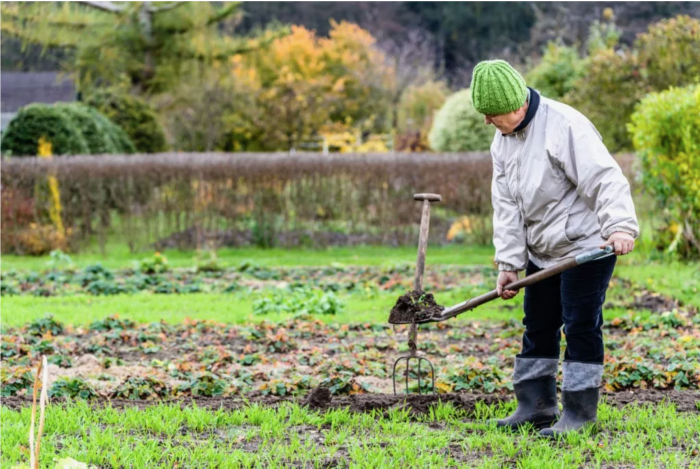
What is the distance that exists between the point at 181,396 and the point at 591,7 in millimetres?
38365

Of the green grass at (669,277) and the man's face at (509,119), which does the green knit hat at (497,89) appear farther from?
the green grass at (669,277)

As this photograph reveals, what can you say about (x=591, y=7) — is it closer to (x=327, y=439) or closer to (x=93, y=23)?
(x=93, y=23)

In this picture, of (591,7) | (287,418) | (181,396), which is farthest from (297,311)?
(591,7)

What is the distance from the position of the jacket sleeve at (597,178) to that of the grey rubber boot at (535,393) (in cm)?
87

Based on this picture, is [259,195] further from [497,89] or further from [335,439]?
[497,89]

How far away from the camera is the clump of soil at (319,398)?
15.0ft

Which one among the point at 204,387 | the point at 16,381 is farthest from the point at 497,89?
the point at 16,381

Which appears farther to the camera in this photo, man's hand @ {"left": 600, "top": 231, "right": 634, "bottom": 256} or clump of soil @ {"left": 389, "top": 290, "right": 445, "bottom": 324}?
clump of soil @ {"left": 389, "top": 290, "right": 445, "bottom": 324}

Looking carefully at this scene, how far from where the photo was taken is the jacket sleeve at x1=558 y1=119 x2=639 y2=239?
12.0 ft

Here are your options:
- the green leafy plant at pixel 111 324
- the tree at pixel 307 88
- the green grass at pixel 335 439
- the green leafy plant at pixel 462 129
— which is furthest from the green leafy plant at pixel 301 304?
the tree at pixel 307 88

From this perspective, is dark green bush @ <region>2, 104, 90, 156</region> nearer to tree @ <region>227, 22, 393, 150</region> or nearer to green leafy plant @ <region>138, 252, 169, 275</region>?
green leafy plant @ <region>138, 252, 169, 275</region>

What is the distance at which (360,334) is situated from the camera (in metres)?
→ 7.02

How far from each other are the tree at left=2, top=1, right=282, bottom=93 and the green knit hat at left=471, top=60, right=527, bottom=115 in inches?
891

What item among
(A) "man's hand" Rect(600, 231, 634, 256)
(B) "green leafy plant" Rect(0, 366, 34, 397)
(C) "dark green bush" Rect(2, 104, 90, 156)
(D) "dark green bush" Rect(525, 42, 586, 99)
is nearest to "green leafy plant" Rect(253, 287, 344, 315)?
(B) "green leafy plant" Rect(0, 366, 34, 397)
